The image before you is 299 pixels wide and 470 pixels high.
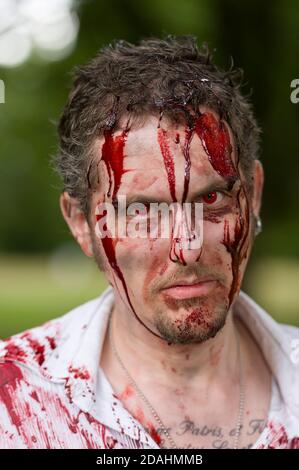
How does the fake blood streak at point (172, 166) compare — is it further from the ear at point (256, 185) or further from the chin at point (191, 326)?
the ear at point (256, 185)

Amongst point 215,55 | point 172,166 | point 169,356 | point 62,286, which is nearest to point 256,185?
point 172,166

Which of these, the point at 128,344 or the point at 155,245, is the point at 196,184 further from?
the point at 128,344

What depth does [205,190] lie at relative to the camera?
7.34 feet

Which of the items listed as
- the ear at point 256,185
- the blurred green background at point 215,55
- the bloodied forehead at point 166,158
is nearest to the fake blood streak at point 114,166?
the bloodied forehead at point 166,158

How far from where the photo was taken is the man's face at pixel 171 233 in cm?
219

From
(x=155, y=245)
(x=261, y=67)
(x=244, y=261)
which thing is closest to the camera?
(x=155, y=245)

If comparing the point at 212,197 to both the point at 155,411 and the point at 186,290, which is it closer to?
the point at 186,290

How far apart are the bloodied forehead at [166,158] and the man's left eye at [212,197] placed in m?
0.04

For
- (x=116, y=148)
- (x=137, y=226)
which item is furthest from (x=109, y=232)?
(x=116, y=148)

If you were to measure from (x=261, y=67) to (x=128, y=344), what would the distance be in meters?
4.31

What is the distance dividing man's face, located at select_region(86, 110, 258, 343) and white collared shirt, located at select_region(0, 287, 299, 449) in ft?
0.89

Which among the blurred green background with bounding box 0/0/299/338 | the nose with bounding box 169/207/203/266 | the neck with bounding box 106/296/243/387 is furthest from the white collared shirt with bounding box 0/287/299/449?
the blurred green background with bounding box 0/0/299/338

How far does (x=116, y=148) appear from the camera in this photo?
2266 mm

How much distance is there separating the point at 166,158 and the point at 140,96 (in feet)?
0.81
